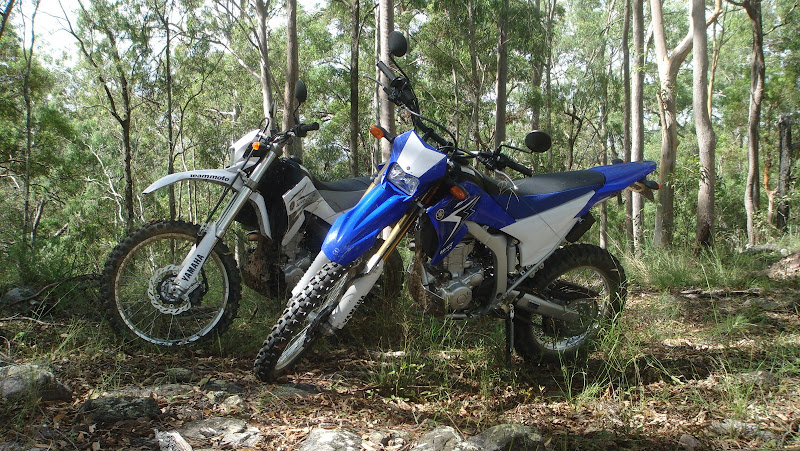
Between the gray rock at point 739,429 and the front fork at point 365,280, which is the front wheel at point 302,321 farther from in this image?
the gray rock at point 739,429

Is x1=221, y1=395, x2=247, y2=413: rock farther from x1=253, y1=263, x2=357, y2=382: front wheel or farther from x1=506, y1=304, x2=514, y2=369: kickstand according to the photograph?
x1=506, y1=304, x2=514, y2=369: kickstand

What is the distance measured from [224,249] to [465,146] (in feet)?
57.4

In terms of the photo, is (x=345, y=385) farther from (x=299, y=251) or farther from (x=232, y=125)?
(x=232, y=125)

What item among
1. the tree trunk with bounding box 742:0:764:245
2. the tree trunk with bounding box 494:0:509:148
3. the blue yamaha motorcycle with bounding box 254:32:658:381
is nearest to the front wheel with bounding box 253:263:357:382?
the blue yamaha motorcycle with bounding box 254:32:658:381

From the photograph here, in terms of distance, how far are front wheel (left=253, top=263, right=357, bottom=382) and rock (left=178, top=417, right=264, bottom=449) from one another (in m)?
0.34

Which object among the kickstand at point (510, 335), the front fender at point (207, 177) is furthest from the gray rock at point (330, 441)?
the front fender at point (207, 177)

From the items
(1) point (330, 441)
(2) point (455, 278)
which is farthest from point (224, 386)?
(2) point (455, 278)

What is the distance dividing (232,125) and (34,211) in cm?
826

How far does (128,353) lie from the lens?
3248 millimetres

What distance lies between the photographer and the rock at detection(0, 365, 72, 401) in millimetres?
2418

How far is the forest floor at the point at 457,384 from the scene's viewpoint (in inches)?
91.6

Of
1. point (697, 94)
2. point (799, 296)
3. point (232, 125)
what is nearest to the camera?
point (799, 296)

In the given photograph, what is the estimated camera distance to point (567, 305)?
10.7 feet

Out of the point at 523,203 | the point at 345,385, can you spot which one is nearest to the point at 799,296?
the point at 523,203
